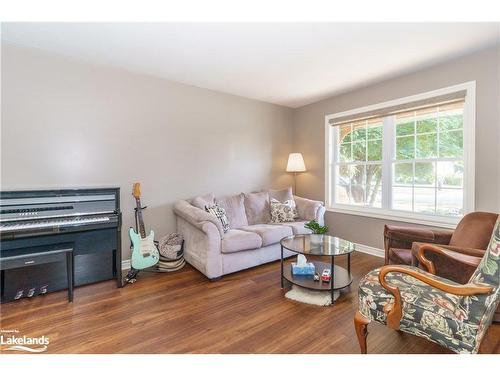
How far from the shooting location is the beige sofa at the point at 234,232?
2.57m

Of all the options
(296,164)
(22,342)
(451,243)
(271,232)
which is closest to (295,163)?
(296,164)

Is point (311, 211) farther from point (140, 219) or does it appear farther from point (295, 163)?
point (140, 219)

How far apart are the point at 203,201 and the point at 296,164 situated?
6.20 ft

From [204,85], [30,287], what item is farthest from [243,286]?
[204,85]

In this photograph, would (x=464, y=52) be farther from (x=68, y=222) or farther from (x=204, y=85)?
(x=68, y=222)

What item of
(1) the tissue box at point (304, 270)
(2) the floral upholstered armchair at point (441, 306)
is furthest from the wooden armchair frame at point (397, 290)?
(1) the tissue box at point (304, 270)

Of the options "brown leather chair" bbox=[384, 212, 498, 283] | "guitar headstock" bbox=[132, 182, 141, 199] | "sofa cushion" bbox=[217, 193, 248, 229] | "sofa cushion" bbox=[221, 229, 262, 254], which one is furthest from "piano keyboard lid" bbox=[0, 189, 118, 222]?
"brown leather chair" bbox=[384, 212, 498, 283]

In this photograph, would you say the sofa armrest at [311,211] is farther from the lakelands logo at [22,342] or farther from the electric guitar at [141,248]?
the lakelands logo at [22,342]

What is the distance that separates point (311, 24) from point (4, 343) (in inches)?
131

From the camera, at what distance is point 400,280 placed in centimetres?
165

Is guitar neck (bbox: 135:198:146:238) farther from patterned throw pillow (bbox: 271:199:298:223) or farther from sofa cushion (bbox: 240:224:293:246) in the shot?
patterned throw pillow (bbox: 271:199:298:223)

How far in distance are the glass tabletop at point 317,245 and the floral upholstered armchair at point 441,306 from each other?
0.74 metres

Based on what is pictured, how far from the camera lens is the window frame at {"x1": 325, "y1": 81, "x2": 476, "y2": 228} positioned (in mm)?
2531

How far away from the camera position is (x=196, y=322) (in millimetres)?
1847
